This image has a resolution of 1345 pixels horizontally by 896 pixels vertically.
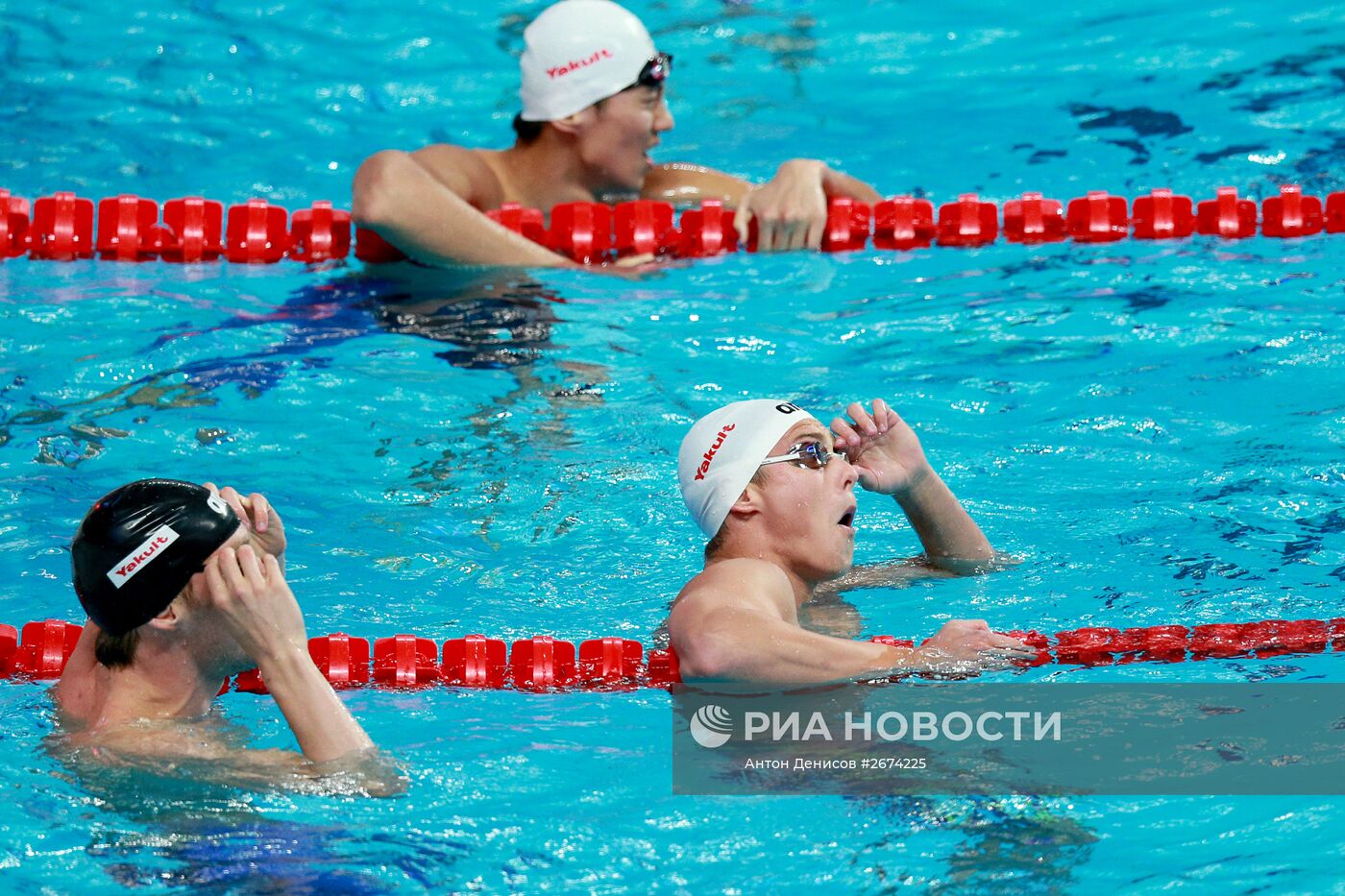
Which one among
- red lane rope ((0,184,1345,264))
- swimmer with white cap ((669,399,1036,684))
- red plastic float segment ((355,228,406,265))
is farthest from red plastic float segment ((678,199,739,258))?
swimmer with white cap ((669,399,1036,684))

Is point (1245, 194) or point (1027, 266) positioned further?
point (1245, 194)

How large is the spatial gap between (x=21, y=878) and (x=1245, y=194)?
18.2 feet

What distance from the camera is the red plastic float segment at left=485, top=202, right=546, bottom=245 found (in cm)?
616

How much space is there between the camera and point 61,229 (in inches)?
246

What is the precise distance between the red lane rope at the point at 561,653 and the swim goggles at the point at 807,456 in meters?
0.42

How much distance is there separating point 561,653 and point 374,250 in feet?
9.47

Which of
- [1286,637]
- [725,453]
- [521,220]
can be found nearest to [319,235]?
[521,220]

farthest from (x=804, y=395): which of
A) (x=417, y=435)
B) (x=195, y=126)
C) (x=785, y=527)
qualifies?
(x=195, y=126)

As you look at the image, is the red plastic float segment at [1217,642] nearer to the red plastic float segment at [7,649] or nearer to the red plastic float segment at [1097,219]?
the red plastic float segment at [7,649]

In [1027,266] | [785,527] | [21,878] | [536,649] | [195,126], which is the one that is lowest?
[21,878]

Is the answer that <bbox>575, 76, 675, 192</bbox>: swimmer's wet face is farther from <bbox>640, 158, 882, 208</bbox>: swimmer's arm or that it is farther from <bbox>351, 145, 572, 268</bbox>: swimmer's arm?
<bbox>351, 145, 572, 268</bbox>: swimmer's arm

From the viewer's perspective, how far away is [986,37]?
28.9 ft

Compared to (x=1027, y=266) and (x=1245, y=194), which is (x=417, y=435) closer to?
(x=1027, y=266)

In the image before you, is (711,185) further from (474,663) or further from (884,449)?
(474,663)
